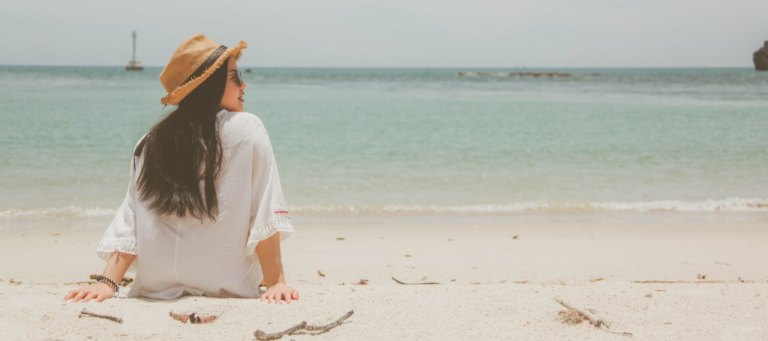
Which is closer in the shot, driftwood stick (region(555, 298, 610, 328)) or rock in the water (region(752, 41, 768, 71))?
driftwood stick (region(555, 298, 610, 328))

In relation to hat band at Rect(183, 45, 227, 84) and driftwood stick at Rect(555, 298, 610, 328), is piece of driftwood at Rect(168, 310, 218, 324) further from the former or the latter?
driftwood stick at Rect(555, 298, 610, 328)

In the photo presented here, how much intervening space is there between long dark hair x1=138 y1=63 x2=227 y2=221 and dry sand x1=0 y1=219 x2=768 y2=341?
460 mm

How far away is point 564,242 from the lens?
550 cm

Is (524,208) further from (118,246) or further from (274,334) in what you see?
(118,246)

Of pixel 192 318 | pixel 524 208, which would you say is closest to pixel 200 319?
pixel 192 318

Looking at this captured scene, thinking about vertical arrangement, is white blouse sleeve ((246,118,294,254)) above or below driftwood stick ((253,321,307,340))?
above

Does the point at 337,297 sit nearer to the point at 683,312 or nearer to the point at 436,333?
the point at 436,333

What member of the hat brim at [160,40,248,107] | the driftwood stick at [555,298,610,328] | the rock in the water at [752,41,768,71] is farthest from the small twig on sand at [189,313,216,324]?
the rock in the water at [752,41,768,71]

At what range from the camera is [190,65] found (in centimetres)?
222

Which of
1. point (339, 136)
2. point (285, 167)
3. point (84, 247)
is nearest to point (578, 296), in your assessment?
point (84, 247)

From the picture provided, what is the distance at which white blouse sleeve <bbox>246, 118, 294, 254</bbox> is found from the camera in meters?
2.29

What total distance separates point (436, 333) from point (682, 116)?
19420 millimetres

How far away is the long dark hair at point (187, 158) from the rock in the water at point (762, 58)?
10337 cm

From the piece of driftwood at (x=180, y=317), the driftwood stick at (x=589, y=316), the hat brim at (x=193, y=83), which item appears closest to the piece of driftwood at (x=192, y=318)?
the piece of driftwood at (x=180, y=317)
